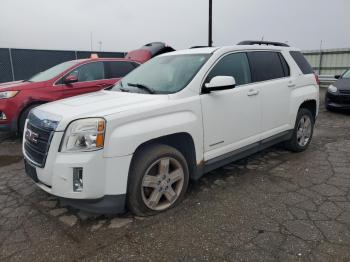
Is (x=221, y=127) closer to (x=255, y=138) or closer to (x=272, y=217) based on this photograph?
(x=255, y=138)

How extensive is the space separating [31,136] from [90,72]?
4285 mm

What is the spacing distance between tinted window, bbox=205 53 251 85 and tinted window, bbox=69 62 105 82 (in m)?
4.13

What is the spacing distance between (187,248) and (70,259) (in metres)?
0.99

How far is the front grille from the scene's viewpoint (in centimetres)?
291

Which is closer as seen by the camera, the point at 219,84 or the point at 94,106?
the point at 94,106

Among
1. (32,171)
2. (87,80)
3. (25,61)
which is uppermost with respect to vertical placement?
(25,61)

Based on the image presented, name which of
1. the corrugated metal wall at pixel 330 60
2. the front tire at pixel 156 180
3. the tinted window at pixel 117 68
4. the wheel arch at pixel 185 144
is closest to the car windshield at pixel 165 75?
the wheel arch at pixel 185 144

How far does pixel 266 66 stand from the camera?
449cm

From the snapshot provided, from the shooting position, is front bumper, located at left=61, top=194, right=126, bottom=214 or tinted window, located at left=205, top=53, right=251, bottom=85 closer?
front bumper, located at left=61, top=194, right=126, bottom=214

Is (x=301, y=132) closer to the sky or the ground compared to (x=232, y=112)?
closer to the ground

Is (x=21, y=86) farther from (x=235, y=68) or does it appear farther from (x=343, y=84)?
(x=343, y=84)

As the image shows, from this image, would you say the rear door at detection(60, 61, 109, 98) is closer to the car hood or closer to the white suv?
the white suv

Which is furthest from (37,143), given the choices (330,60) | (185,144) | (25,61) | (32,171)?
(330,60)

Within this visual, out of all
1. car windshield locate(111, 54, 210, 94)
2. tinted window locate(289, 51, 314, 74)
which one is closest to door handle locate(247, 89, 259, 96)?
car windshield locate(111, 54, 210, 94)
